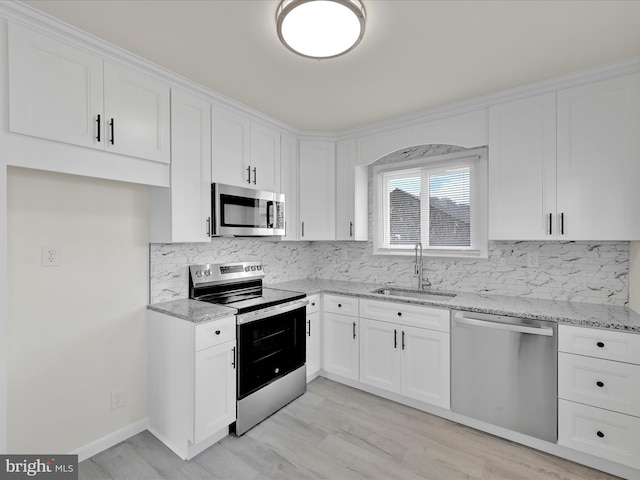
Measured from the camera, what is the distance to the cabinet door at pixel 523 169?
2.38 m

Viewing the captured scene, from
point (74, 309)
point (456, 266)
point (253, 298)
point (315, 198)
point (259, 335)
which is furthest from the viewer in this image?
point (315, 198)

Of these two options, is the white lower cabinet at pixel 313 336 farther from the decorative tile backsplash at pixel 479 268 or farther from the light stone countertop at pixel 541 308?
the decorative tile backsplash at pixel 479 268

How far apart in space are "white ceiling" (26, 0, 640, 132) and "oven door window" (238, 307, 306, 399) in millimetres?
1832

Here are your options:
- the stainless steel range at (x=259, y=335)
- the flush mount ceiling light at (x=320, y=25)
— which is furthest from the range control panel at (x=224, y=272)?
the flush mount ceiling light at (x=320, y=25)

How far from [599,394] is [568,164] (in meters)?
1.55

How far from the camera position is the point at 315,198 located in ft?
11.5

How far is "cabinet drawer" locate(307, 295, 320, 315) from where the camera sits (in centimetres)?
308

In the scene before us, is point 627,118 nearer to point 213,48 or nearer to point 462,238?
point 462,238

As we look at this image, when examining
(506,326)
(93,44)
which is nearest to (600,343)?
(506,326)

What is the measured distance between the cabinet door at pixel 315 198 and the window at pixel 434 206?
19.9 inches

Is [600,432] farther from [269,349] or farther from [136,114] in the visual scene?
[136,114]

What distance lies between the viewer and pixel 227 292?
2.94m

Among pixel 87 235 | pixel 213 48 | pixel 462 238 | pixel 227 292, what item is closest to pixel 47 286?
pixel 87 235

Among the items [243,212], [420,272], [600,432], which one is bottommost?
[600,432]
